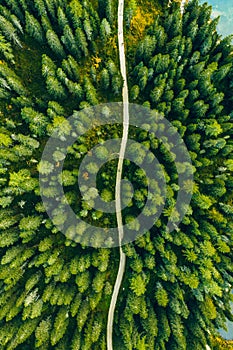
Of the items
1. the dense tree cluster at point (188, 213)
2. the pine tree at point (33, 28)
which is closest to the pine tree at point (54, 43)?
the pine tree at point (33, 28)

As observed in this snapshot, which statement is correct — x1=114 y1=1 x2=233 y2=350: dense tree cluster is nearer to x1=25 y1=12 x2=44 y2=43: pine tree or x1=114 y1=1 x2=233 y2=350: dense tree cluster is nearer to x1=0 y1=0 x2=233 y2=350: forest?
x1=0 y1=0 x2=233 y2=350: forest

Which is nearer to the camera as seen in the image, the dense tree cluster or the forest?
the forest

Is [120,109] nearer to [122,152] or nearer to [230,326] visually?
[122,152]

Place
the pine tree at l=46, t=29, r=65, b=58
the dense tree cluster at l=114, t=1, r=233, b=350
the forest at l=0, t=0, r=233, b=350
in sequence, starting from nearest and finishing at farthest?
1. the forest at l=0, t=0, r=233, b=350
2. the pine tree at l=46, t=29, r=65, b=58
3. the dense tree cluster at l=114, t=1, r=233, b=350

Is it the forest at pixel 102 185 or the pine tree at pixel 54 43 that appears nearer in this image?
the forest at pixel 102 185

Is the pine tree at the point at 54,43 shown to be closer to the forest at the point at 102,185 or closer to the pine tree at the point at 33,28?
the forest at the point at 102,185

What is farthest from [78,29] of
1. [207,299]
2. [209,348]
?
[209,348]

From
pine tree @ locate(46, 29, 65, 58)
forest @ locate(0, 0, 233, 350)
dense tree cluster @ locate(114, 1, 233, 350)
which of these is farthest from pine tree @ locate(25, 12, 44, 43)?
dense tree cluster @ locate(114, 1, 233, 350)

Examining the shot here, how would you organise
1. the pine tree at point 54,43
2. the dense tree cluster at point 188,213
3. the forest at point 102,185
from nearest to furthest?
the forest at point 102,185 → the pine tree at point 54,43 → the dense tree cluster at point 188,213

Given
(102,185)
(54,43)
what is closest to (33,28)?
(54,43)
